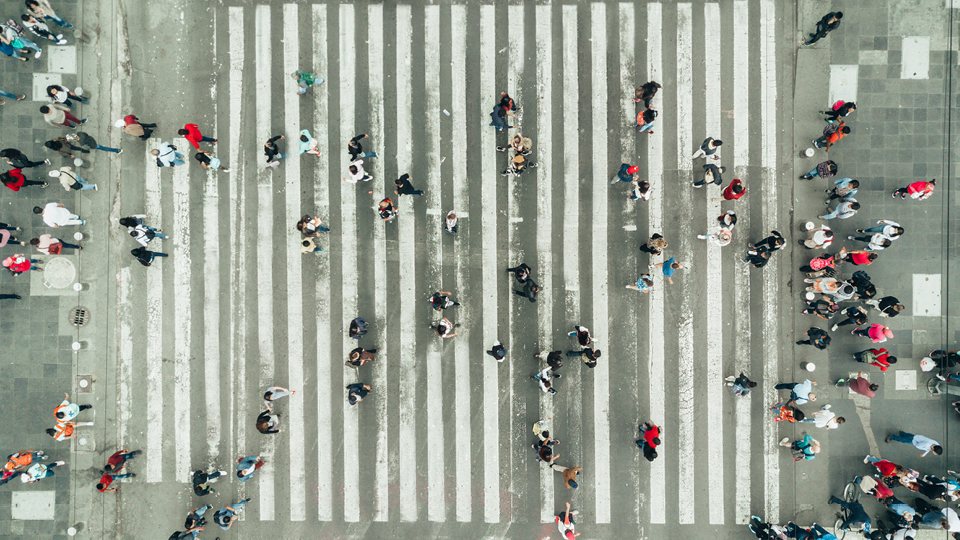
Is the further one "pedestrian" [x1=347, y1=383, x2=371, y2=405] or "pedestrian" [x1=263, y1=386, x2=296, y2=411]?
"pedestrian" [x1=263, y1=386, x2=296, y2=411]

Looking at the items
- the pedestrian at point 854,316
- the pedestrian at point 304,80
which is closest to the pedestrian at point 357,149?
the pedestrian at point 304,80

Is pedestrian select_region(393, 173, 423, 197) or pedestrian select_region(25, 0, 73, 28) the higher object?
pedestrian select_region(25, 0, 73, 28)

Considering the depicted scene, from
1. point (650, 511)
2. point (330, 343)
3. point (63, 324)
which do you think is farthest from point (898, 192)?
point (63, 324)

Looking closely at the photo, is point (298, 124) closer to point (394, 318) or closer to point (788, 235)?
point (394, 318)

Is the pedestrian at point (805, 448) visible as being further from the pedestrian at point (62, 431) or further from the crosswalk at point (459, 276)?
the pedestrian at point (62, 431)

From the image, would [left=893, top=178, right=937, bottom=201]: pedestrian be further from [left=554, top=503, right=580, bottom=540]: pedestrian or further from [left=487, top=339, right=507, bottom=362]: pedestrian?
[left=554, top=503, right=580, bottom=540]: pedestrian

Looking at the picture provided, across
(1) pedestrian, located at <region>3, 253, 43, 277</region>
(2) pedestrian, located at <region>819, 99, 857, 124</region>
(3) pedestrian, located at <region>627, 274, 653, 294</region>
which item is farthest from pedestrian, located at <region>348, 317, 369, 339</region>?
(2) pedestrian, located at <region>819, 99, 857, 124</region>
